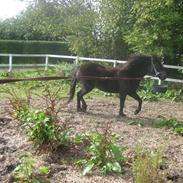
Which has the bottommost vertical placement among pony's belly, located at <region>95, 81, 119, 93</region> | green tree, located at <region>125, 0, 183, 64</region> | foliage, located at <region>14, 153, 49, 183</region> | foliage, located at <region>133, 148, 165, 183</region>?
foliage, located at <region>14, 153, 49, 183</region>

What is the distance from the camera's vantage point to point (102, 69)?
10188mm

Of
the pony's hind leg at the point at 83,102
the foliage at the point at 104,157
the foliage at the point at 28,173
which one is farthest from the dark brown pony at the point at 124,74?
the foliage at the point at 28,173

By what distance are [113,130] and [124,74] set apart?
2359 millimetres

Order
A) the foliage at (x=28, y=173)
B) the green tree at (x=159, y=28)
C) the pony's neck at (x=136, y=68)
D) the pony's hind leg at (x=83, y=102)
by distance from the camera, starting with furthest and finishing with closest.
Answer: the green tree at (x=159, y=28), the pony's hind leg at (x=83, y=102), the pony's neck at (x=136, y=68), the foliage at (x=28, y=173)

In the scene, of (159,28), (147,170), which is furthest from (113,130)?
(159,28)

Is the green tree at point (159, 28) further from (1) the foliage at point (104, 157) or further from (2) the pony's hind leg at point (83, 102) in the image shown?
(1) the foliage at point (104, 157)

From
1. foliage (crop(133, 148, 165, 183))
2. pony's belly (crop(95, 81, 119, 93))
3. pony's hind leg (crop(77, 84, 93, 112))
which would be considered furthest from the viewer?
pony's hind leg (crop(77, 84, 93, 112))

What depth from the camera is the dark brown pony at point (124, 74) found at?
9914 millimetres

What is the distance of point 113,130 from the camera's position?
7.92 metres

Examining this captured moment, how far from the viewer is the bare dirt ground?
5.37 meters

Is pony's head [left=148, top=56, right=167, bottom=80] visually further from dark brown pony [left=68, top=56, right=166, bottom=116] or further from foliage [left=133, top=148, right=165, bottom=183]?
foliage [left=133, top=148, right=165, bottom=183]

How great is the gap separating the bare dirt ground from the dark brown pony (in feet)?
1.84

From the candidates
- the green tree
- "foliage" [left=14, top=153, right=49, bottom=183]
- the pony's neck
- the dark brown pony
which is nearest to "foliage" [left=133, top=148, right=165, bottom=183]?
"foliage" [left=14, top=153, right=49, bottom=183]

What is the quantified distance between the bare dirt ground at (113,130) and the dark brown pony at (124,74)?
561 mm
